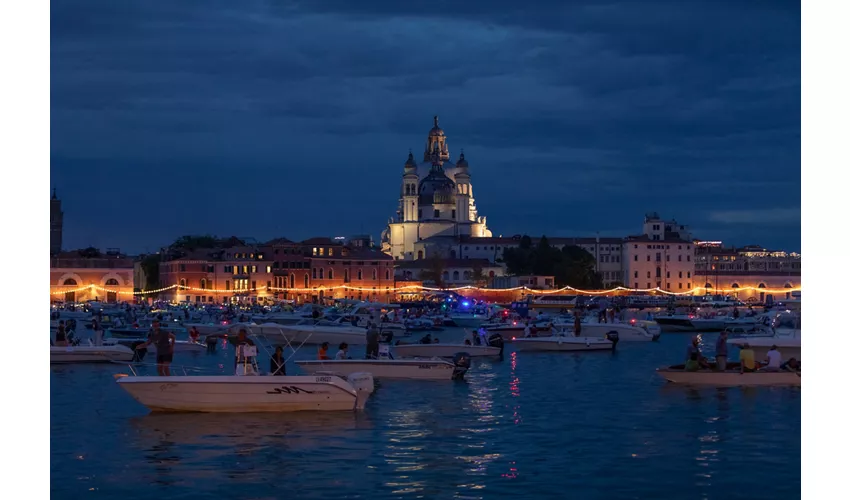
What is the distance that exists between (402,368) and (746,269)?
115m

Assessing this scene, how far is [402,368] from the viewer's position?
63.9 feet

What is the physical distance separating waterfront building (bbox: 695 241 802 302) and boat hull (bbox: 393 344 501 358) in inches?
2655

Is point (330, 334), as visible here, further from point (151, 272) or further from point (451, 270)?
point (451, 270)

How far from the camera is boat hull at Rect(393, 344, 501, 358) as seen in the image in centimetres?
2566

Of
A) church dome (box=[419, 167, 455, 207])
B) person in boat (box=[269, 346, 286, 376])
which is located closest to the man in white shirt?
person in boat (box=[269, 346, 286, 376])

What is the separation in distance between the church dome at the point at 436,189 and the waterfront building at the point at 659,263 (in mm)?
19116

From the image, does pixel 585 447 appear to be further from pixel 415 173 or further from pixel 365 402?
pixel 415 173

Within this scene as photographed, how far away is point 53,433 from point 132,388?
3.88ft

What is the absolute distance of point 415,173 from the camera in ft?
395

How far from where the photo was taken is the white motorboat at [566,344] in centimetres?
2950

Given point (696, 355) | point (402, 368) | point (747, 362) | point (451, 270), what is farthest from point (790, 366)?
point (451, 270)

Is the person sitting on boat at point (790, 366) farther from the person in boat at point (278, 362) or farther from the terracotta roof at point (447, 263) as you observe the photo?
the terracotta roof at point (447, 263)
